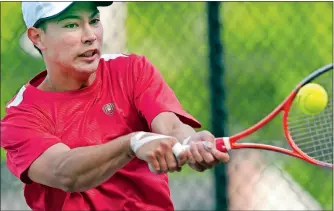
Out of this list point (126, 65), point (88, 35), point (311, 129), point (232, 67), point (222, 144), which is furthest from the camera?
point (232, 67)

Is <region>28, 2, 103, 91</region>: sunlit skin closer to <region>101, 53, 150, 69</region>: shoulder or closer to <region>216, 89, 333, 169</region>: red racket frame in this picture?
<region>101, 53, 150, 69</region>: shoulder

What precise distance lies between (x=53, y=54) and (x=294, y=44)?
87.4 inches

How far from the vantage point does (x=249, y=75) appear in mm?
5148

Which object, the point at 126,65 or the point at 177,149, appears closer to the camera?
the point at 177,149

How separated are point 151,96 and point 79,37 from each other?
1.07 feet

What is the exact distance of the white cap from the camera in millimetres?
3199

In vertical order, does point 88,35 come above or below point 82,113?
above

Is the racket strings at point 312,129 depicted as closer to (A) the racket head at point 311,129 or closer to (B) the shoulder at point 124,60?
(A) the racket head at point 311,129

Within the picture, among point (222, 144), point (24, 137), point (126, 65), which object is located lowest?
point (24, 137)

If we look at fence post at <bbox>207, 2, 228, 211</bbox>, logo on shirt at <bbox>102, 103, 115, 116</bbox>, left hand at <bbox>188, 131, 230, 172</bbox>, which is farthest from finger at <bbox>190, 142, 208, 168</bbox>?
fence post at <bbox>207, 2, 228, 211</bbox>

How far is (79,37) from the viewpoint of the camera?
321 cm

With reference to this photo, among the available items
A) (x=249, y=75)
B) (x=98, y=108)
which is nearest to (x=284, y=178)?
(x=249, y=75)

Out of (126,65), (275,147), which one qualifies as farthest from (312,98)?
(126,65)

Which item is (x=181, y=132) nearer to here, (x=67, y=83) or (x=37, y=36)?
(x=67, y=83)
